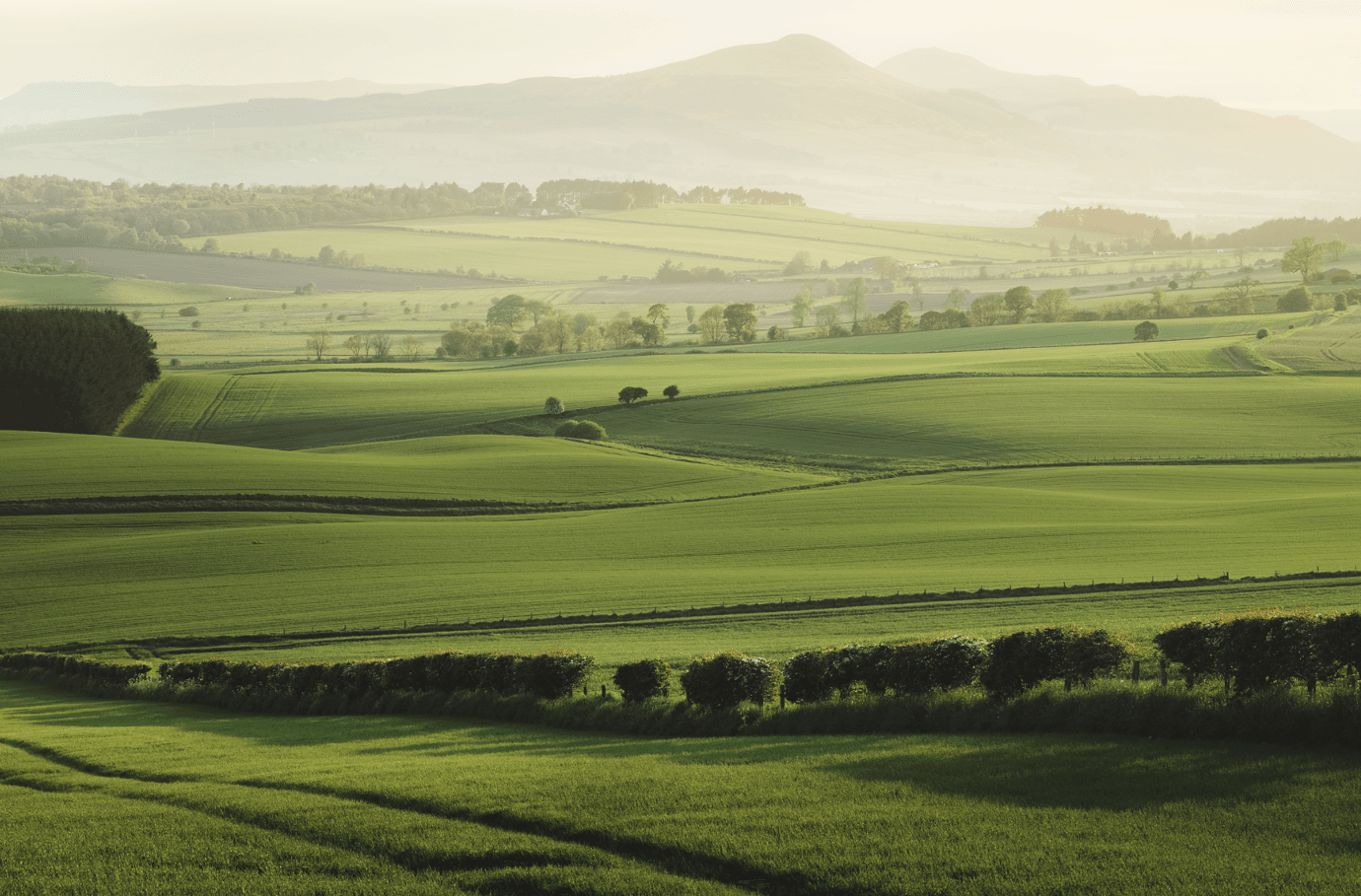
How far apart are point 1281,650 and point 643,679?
38.9 feet

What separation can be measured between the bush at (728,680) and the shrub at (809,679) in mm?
476

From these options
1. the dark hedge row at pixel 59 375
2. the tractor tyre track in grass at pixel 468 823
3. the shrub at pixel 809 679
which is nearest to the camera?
the tractor tyre track in grass at pixel 468 823

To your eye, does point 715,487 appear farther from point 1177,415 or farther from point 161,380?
point 161,380

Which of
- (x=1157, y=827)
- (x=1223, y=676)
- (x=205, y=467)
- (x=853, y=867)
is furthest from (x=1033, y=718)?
(x=205, y=467)

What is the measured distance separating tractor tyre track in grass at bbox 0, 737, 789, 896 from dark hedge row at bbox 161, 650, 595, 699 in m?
7.83

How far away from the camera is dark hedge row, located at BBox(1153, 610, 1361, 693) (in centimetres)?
1523

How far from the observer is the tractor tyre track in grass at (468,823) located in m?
11.5

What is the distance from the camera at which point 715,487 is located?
61375 mm

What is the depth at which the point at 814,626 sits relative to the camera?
32.6 metres

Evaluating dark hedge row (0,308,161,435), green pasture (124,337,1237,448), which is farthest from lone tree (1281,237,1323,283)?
dark hedge row (0,308,161,435)

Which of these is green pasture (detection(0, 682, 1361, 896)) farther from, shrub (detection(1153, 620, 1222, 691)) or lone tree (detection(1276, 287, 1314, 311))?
lone tree (detection(1276, 287, 1314, 311))

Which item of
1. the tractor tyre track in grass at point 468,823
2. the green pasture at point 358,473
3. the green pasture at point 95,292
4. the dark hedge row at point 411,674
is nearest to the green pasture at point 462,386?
the green pasture at point 358,473

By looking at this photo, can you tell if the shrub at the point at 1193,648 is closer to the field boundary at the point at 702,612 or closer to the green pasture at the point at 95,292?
the field boundary at the point at 702,612

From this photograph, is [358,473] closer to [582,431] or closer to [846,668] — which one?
[582,431]
